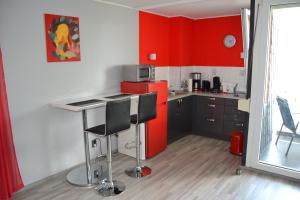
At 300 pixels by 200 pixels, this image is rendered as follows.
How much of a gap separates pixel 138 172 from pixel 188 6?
2714 mm

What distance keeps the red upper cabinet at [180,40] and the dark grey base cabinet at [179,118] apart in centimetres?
86

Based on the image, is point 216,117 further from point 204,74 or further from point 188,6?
point 188,6

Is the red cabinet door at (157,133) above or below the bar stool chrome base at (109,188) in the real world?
above

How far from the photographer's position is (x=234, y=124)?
174 inches

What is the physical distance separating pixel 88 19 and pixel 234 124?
121 inches

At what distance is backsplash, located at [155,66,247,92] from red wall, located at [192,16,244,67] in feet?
0.39

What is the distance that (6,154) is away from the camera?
8.41 feet

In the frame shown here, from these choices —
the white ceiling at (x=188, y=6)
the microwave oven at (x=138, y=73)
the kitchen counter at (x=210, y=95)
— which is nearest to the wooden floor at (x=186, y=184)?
the kitchen counter at (x=210, y=95)

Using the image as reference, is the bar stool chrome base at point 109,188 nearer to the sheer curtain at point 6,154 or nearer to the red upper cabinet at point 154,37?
the sheer curtain at point 6,154

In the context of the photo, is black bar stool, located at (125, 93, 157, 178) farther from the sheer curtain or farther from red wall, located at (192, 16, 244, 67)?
red wall, located at (192, 16, 244, 67)

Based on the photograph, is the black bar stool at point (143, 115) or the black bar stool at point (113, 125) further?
the black bar stool at point (143, 115)

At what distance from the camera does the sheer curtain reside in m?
2.48

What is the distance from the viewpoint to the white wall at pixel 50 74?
270cm

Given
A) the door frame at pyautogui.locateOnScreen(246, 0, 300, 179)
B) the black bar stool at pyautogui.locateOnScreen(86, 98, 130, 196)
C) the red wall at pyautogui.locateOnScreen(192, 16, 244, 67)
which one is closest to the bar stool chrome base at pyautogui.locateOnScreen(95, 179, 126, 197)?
the black bar stool at pyautogui.locateOnScreen(86, 98, 130, 196)
